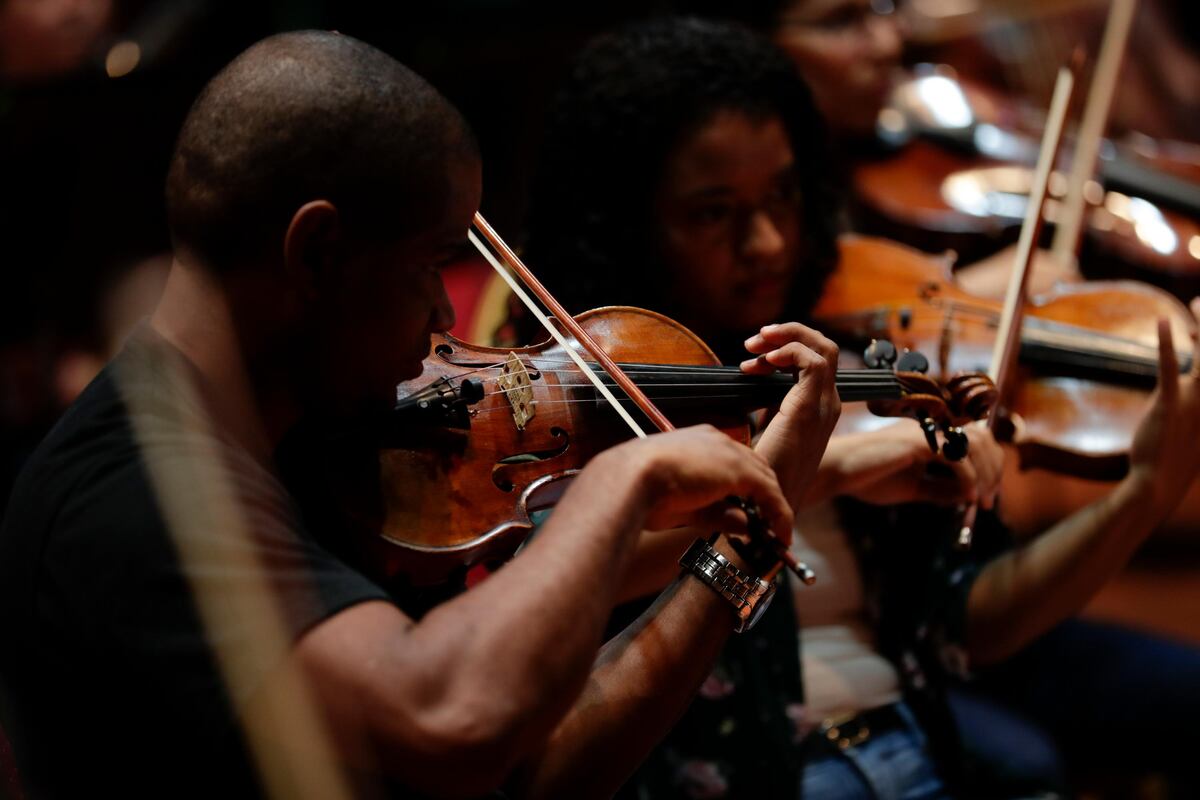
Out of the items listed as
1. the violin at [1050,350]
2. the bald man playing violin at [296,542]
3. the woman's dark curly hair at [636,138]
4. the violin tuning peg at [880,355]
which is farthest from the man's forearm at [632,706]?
the violin at [1050,350]

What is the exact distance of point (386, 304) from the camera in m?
0.82

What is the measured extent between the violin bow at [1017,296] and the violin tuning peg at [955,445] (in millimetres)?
185

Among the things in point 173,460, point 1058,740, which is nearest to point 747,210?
point 173,460

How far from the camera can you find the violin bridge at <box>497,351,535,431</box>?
97cm

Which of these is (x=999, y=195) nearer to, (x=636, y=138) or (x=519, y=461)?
(x=636, y=138)

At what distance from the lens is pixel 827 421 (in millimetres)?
979

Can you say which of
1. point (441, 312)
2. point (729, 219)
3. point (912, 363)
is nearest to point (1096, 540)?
point (912, 363)

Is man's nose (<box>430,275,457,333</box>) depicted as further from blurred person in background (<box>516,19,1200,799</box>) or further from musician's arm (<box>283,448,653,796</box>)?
blurred person in background (<box>516,19,1200,799</box>)

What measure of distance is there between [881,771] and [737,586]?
60 cm

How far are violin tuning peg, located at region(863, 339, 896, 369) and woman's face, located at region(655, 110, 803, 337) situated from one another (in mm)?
104

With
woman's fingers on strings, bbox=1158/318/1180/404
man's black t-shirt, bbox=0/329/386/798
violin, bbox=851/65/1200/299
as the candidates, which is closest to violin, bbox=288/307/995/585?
man's black t-shirt, bbox=0/329/386/798

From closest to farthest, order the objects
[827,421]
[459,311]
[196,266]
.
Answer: [196,266] < [827,421] < [459,311]

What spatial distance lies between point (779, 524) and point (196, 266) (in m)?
0.45

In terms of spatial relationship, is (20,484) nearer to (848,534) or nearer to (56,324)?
(848,534)
